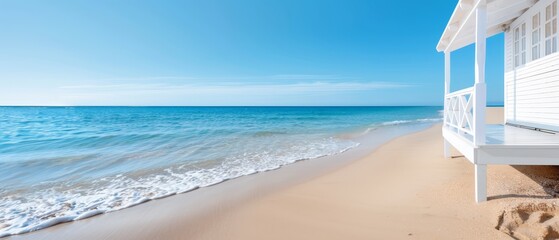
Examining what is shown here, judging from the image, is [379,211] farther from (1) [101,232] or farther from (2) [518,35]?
(2) [518,35]

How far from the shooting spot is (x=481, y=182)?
3768 millimetres

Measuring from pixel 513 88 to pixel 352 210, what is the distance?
6.23 m

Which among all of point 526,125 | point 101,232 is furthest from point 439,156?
point 101,232

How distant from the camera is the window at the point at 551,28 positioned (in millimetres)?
5195

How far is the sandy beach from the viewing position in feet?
10.7

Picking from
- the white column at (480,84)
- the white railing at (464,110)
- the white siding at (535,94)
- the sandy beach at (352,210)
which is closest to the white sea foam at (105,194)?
the sandy beach at (352,210)

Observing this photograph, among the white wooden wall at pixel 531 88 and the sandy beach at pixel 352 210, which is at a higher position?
the white wooden wall at pixel 531 88

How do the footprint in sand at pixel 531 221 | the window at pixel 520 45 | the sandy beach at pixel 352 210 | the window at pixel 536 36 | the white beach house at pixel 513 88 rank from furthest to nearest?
1. the window at pixel 520 45
2. the window at pixel 536 36
3. the white beach house at pixel 513 88
4. the sandy beach at pixel 352 210
5. the footprint in sand at pixel 531 221

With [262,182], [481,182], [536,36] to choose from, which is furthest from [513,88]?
[262,182]

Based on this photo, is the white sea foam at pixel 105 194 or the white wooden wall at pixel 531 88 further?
Answer: the white wooden wall at pixel 531 88

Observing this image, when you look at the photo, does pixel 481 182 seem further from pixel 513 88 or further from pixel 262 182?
pixel 513 88

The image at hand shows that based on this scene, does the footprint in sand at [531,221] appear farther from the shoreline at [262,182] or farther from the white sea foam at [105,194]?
the white sea foam at [105,194]

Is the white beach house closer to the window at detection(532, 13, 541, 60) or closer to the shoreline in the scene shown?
the window at detection(532, 13, 541, 60)

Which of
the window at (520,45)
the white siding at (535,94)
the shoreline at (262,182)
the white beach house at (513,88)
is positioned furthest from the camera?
the window at (520,45)
